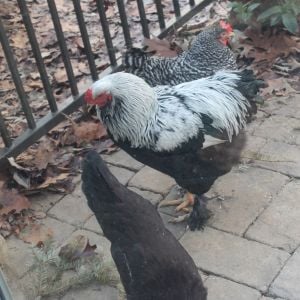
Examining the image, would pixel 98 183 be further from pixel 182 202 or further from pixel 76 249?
pixel 182 202

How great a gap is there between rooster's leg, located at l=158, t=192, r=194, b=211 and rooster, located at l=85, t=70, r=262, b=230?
18cm

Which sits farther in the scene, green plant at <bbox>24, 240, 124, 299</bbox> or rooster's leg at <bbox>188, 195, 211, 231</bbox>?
rooster's leg at <bbox>188, 195, 211, 231</bbox>

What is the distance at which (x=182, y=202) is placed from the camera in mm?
4211

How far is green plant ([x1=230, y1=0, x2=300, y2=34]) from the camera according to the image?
5.31 meters

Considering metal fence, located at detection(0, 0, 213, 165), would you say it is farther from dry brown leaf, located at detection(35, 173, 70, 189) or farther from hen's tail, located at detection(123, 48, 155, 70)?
hen's tail, located at detection(123, 48, 155, 70)

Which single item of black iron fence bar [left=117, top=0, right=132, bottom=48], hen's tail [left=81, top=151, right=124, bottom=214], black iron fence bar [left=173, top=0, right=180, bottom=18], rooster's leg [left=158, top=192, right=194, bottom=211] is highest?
hen's tail [left=81, top=151, right=124, bottom=214]

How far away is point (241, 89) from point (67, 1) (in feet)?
11.2

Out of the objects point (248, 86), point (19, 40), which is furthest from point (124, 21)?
point (248, 86)

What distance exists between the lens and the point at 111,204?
2820 millimetres

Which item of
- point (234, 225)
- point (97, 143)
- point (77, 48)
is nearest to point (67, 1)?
point (77, 48)

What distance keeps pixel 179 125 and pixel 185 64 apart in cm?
80

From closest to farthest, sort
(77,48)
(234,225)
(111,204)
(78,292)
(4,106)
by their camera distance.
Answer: (111,204)
(78,292)
(234,225)
(4,106)
(77,48)

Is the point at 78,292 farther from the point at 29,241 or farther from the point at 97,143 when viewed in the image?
the point at 97,143

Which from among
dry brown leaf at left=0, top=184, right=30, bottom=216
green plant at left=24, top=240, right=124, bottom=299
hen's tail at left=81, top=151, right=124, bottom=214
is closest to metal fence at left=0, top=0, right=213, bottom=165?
dry brown leaf at left=0, top=184, right=30, bottom=216
